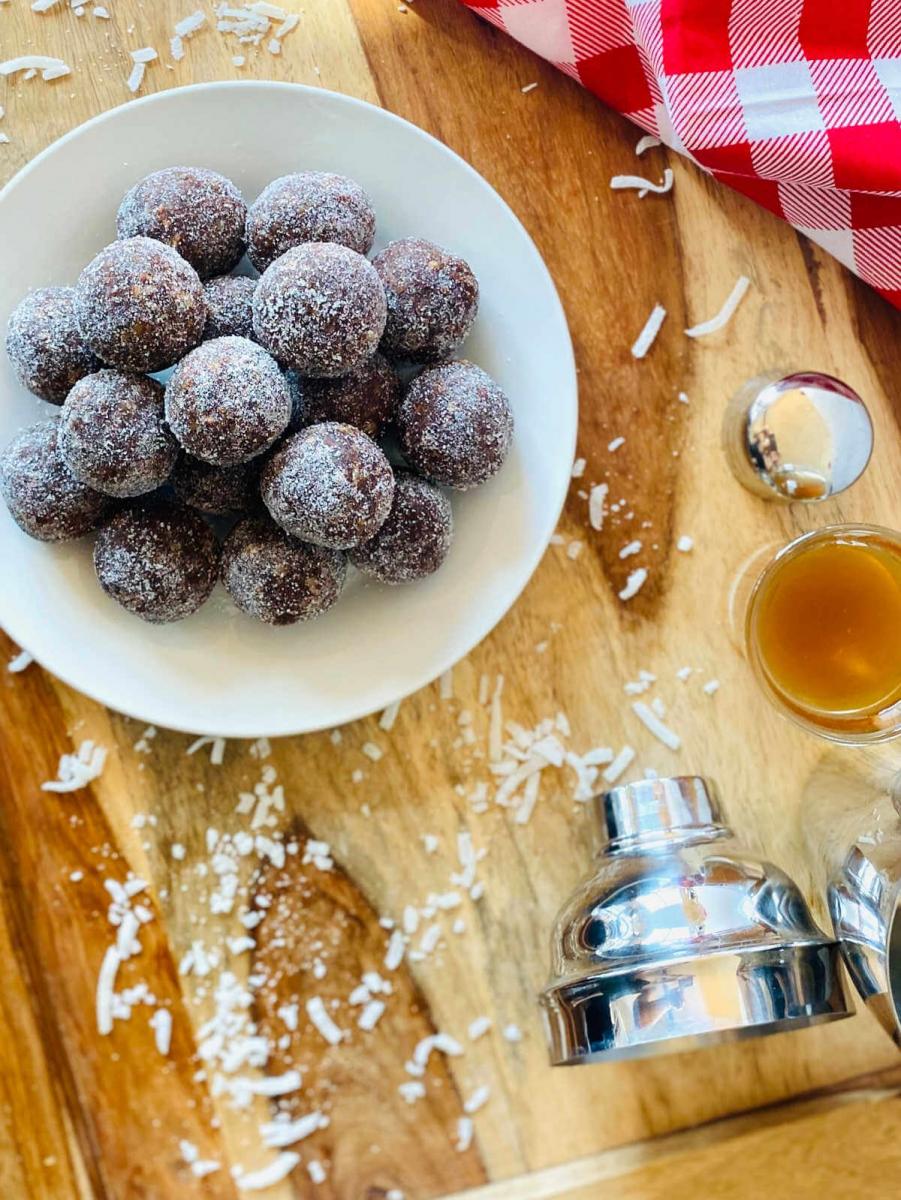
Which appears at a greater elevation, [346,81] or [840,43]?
[346,81]

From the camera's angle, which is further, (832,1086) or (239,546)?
(832,1086)

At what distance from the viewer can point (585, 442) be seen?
1061 mm

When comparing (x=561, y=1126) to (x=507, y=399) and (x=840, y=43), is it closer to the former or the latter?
(x=507, y=399)

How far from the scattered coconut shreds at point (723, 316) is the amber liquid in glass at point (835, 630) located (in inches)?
9.6

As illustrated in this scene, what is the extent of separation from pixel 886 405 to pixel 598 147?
40 centimetres

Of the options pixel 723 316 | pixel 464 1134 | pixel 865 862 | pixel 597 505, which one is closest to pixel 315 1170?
pixel 464 1134

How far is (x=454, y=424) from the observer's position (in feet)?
2.84

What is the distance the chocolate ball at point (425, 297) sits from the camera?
86cm

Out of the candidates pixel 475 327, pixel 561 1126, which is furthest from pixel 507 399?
pixel 561 1126

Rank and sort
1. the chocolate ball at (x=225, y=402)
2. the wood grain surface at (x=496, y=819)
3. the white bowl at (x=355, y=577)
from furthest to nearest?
the wood grain surface at (x=496, y=819) < the white bowl at (x=355, y=577) < the chocolate ball at (x=225, y=402)

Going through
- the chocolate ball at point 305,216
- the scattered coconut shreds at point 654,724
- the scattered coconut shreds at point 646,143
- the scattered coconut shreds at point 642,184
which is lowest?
the scattered coconut shreds at point 654,724

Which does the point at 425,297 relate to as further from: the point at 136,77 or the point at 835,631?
the point at 835,631

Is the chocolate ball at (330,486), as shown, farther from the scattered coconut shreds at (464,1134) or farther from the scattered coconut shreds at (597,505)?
the scattered coconut shreds at (464,1134)

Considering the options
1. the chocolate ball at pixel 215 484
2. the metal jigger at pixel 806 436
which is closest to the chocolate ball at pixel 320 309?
the chocolate ball at pixel 215 484
